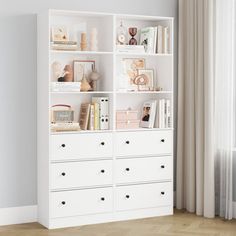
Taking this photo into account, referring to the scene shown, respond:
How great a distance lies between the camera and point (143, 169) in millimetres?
5125

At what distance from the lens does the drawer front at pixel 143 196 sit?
16.6 feet

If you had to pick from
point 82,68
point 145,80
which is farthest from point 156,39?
point 82,68

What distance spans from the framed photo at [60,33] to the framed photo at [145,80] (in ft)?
2.64

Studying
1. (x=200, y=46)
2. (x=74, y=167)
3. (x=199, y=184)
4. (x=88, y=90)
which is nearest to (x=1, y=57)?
(x=88, y=90)

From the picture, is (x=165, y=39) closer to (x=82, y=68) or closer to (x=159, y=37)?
(x=159, y=37)

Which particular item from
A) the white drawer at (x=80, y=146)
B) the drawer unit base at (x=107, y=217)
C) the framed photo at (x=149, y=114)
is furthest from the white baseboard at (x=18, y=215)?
the framed photo at (x=149, y=114)

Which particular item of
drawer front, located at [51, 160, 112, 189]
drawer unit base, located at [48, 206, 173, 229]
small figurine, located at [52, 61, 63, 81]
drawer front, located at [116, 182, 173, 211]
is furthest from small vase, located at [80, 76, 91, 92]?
drawer unit base, located at [48, 206, 173, 229]

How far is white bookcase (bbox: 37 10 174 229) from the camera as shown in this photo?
4770 mm

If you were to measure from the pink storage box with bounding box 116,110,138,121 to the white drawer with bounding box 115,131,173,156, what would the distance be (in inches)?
5.7

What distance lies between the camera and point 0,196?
4.87 meters

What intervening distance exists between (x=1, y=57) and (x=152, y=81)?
1455 millimetres

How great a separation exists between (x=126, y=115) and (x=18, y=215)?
1287mm

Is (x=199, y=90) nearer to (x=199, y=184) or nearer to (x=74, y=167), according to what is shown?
(x=199, y=184)

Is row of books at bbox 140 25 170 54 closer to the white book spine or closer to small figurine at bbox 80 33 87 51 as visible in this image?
the white book spine
